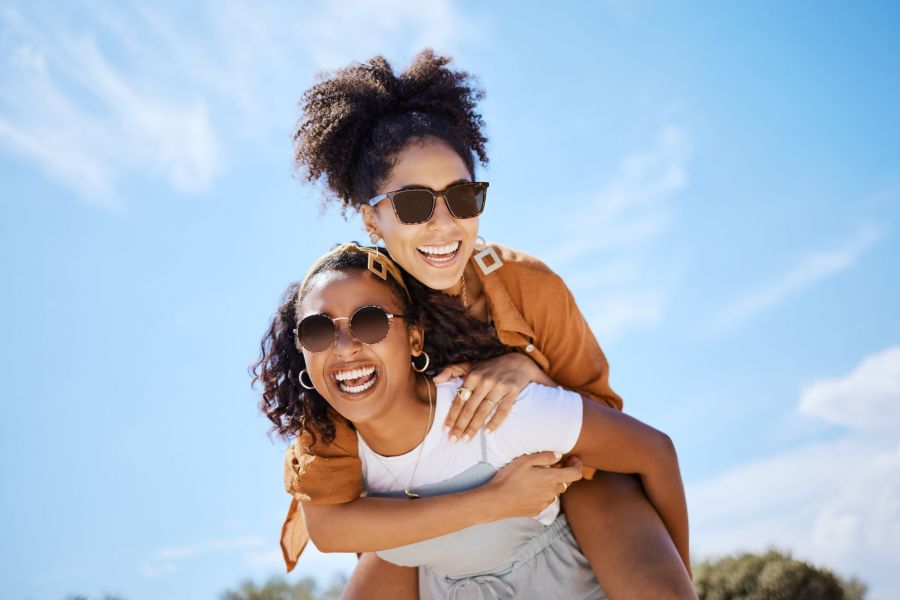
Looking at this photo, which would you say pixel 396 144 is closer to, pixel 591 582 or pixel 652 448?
pixel 652 448

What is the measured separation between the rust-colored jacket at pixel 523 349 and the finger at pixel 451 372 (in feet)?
0.89

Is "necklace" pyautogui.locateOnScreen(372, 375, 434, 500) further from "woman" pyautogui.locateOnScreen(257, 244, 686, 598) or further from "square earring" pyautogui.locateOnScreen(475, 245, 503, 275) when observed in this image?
"square earring" pyautogui.locateOnScreen(475, 245, 503, 275)

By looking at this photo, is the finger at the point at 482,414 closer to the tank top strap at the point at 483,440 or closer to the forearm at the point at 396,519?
the tank top strap at the point at 483,440

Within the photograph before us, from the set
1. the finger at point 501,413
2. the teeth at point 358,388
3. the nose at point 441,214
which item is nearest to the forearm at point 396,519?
the finger at point 501,413

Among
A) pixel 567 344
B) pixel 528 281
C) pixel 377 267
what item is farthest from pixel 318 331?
pixel 567 344

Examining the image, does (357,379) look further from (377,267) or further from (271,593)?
(271,593)

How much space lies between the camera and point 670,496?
15.0 ft

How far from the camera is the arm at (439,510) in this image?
4.09 meters

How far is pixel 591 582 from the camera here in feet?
14.6

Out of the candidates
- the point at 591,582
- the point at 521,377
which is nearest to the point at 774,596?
the point at 591,582

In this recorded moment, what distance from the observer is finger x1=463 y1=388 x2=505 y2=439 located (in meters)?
4.20

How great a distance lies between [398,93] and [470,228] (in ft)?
3.57

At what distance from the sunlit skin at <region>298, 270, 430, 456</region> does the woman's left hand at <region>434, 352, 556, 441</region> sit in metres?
0.21

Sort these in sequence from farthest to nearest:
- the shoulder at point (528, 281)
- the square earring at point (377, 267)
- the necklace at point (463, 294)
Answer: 1. the necklace at point (463, 294)
2. the shoulder at point (528, 281)
3. the square earring at point (377, 267)
